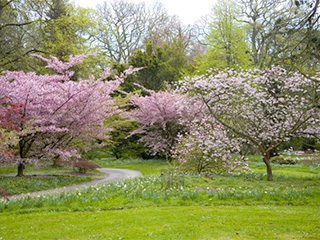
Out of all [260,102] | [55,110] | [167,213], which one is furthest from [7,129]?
[260,102]

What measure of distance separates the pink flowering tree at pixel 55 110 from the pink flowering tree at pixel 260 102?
12.7 feet

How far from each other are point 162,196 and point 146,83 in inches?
732

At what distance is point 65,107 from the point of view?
12430 mm

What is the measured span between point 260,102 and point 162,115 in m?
9.06

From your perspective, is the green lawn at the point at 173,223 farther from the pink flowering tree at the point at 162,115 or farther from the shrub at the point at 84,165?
the pink flowering tree at the point at 162,115

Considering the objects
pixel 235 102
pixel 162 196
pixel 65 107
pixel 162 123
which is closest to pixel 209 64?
pixel 162 123

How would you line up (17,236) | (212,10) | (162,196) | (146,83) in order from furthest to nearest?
(212,10) < (146,83) < (162,196) < (17,236)

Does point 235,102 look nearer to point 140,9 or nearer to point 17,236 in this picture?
point 17,236

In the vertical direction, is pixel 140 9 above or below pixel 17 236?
above

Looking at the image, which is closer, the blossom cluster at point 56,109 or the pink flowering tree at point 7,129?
the pink flowering tree at point 7,129

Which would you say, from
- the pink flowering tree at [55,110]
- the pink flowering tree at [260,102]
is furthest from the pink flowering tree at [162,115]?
the pink flowering tree at [260,102]

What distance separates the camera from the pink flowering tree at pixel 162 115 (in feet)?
63.9

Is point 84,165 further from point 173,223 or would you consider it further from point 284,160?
point 284,160

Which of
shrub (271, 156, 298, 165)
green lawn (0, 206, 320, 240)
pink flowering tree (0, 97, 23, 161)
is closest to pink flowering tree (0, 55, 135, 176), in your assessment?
pink flowering tree (0, 97, 23, 161)
